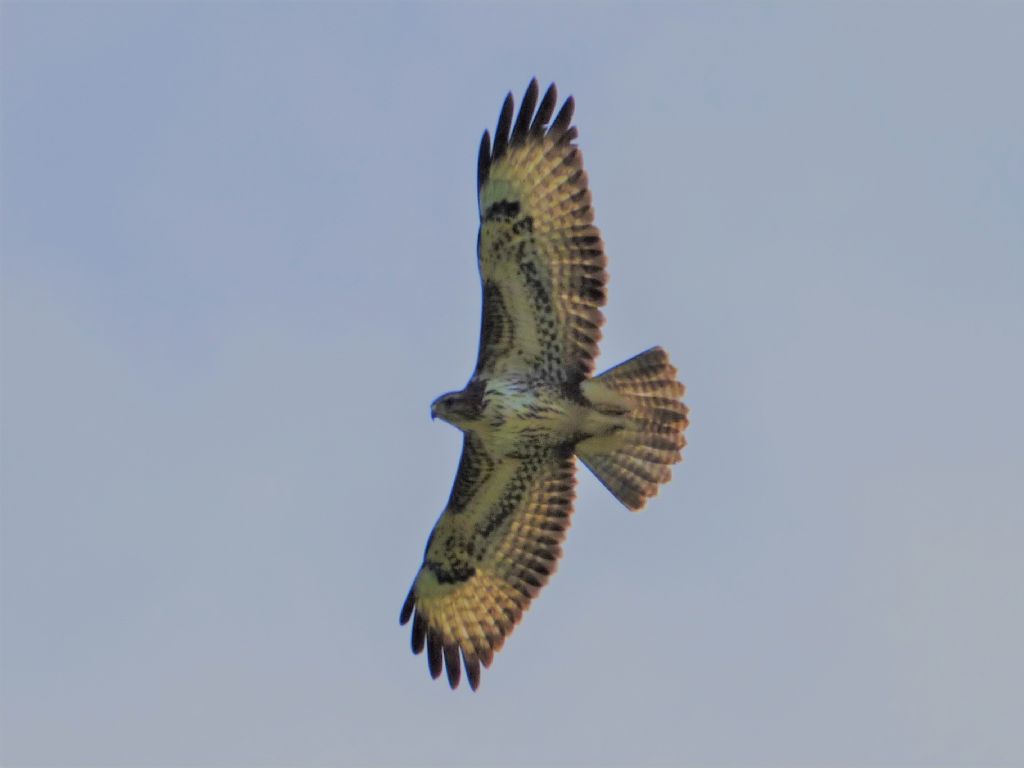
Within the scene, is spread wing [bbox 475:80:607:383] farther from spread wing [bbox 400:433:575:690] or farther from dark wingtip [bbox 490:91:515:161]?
spread wing [bbox 400:433:575:690]

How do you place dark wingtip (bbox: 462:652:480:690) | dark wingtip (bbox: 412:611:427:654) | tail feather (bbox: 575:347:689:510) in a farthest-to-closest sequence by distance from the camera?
dark wingtip (bbox: 412:611:427:654) → dark wingtip (bbox: 462:652:480:690) → tail feather (bbox: 575:347:689:510)

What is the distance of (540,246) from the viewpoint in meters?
13.8

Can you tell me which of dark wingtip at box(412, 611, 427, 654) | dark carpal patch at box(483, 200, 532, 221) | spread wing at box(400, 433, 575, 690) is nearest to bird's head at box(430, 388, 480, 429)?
spread wing at box(400, 433, 575, 690)

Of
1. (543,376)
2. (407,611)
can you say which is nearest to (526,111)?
(543,376)

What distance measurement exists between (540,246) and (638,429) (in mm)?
1485

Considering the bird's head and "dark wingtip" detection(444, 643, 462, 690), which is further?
"dark wingtip" detection(444, 643, 462, 690)

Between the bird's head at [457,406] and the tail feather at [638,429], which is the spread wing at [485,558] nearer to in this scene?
the tail feather at [638,429]

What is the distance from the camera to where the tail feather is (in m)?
14.1

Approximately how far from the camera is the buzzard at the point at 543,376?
13.8 metres

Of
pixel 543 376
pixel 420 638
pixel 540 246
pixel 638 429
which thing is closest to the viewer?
pixel 540 246

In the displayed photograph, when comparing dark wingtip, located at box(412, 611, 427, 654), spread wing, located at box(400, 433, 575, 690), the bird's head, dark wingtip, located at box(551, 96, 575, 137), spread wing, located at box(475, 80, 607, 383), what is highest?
dark wingtip, located at box(551, 96, 575, 137)

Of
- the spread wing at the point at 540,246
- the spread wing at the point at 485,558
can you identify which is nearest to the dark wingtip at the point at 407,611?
the spread wing at the point at 485,558

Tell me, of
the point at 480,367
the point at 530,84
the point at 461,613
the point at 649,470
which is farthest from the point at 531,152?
the point at 461,613

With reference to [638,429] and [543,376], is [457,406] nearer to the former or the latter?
[543,376]
